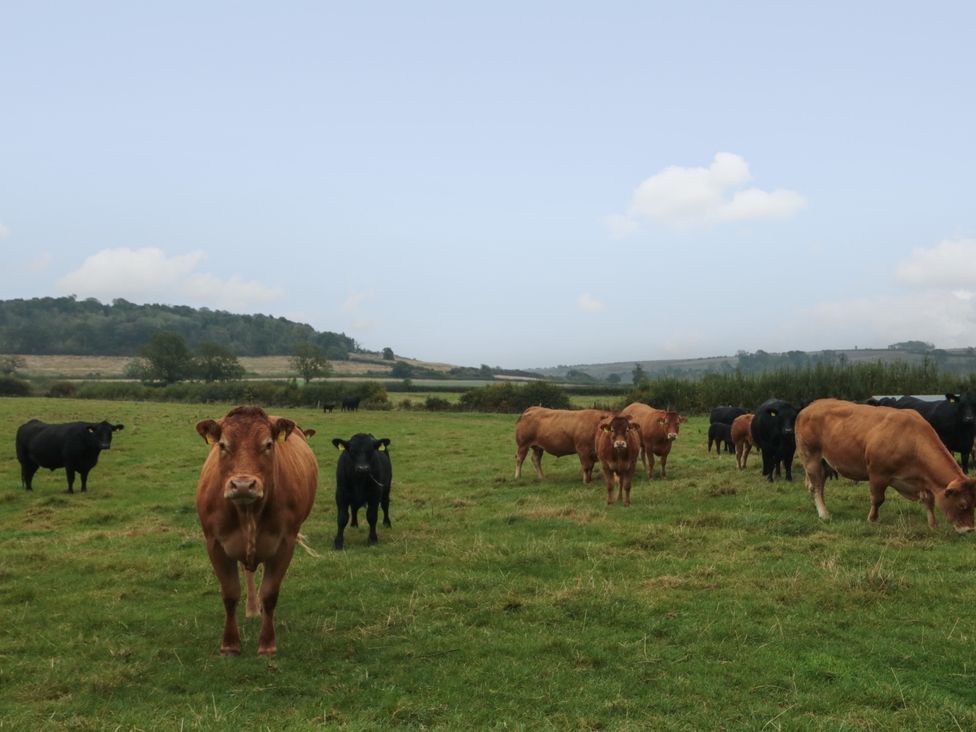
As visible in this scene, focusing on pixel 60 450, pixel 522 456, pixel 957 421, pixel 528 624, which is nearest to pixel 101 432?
pixel 60 450

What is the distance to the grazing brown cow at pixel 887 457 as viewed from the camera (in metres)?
10.2

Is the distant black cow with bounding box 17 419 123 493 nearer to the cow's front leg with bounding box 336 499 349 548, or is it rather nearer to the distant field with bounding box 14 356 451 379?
the cow's front leg with bounding box 336 499 349 548

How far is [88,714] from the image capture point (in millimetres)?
5254

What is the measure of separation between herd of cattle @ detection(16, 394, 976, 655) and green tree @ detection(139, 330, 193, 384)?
77.1 m

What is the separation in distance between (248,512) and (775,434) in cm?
1258

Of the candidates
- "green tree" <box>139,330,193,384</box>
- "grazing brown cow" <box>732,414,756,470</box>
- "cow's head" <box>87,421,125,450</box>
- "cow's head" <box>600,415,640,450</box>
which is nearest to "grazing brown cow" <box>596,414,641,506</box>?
"cow's head" <box>600,415,640,450</box>

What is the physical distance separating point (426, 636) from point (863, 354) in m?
151

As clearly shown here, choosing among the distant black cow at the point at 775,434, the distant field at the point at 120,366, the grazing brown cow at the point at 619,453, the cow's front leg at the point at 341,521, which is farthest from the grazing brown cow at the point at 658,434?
the distant field at the point at 120,366

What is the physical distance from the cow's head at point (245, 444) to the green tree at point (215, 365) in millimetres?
90395

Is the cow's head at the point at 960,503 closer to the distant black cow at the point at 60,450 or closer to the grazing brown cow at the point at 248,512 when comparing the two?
the grazing brown cow at the point at 248,512

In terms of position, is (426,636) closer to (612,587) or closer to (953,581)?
(612,587)

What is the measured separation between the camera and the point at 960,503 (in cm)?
1011

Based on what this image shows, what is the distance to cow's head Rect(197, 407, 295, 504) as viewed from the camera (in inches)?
237

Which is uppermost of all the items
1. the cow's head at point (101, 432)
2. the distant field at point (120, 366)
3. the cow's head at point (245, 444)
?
the distant field at point (120, 366)
